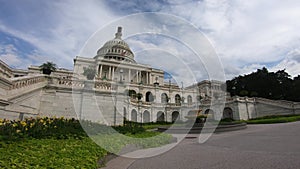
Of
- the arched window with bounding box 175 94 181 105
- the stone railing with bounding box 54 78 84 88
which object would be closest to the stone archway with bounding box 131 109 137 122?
the arched window with bounding box 175 94 181 105

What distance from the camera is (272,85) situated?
147 feet

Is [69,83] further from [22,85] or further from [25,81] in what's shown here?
[22,85]

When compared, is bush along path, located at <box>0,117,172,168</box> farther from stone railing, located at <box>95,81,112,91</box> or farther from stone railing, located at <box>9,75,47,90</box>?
stone railing, located at <box>95,81,112,91</box>

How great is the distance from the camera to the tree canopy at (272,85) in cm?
4159

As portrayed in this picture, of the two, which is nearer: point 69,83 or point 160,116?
point 69,83

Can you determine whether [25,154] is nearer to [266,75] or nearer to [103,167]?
[103,167]

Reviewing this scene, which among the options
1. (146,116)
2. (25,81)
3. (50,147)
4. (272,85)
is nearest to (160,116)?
(146,116)

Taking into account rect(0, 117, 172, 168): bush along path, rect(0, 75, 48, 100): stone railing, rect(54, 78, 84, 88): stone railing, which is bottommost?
rect(0, 117, 172, 168): bush along path

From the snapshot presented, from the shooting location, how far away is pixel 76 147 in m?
5.58

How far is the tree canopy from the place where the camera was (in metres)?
41.6

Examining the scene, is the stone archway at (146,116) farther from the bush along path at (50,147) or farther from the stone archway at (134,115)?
the bush along path at (50,147)

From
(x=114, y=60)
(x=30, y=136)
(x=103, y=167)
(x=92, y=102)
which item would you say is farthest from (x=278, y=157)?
(x=114, y=60)

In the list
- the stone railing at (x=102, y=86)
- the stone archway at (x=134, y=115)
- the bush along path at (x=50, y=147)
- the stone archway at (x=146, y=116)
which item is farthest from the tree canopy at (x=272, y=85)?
the bush along path at (x=50, y=147)

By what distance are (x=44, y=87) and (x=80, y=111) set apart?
346 centimetres
